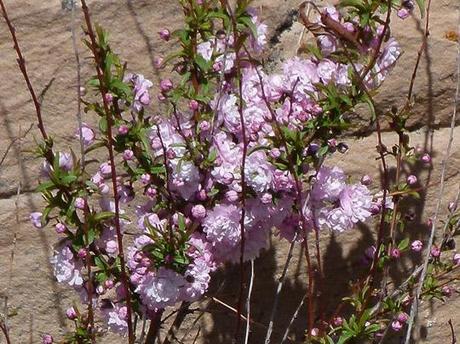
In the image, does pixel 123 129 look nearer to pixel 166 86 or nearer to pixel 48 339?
pixel 166 86

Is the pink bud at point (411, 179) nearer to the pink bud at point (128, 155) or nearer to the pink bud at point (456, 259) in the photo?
the pink bud at point (456, 259)

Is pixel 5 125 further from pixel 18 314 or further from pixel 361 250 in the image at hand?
pixel 361 250

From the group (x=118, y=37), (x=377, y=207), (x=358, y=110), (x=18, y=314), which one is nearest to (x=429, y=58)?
(x=358, y=110)

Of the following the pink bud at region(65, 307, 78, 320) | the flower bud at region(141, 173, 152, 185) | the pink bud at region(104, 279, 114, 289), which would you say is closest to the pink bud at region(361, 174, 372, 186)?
the flower bud at region(141, 173, 152, 185)

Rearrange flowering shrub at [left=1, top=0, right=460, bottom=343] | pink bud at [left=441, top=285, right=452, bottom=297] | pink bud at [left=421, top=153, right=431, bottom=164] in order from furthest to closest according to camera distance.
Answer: pink bud at [left=421, top=153, right=431, bottom=164]
pink bud at [left=441, top=285, right=452, bottom=297]
flowering shrub at [left=1, top=0, right=460, bottom=343]

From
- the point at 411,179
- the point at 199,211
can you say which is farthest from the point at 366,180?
the point at 199,211

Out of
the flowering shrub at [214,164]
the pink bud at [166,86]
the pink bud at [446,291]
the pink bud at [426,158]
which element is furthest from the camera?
the pink bud at [426,158]

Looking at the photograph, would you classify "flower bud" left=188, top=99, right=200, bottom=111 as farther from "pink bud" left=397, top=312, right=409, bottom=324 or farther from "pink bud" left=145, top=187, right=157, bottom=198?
"pink bud" left=397, top=312, right=409, bottom=324

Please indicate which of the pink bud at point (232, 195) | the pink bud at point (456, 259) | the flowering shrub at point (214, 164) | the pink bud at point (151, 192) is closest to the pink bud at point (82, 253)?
the flowering shrub at point (214, 164)
